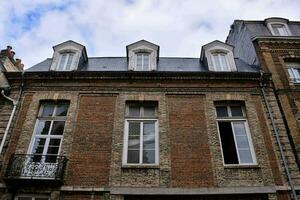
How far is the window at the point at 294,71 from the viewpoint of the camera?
11641mm

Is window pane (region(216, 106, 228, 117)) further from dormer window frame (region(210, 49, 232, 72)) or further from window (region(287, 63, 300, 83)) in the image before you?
window (region(287, 63, 300, 83))

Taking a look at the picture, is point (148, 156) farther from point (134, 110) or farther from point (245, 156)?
point (245, 156)

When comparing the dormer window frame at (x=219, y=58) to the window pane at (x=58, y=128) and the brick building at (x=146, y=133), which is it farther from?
the window pane at (x=58, y=128)

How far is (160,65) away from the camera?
12.8 meters

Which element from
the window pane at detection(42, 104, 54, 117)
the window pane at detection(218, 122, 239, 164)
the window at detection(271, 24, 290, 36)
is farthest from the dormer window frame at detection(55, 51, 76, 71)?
the window at detection(271, 24, 290, 36)

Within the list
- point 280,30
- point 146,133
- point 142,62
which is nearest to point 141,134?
point 146,133

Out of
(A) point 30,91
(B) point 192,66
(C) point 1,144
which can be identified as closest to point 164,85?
(B) point 192,66

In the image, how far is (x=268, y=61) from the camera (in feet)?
39.6

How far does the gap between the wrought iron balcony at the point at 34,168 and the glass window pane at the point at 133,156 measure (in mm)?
2005

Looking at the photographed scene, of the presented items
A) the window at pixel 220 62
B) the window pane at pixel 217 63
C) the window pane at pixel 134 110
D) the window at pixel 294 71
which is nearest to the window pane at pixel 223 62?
the window at pixel 220 62

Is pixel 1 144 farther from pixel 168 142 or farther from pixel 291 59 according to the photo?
pixel 291 59

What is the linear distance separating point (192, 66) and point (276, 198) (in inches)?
255

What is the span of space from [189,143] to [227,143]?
4.41 feet

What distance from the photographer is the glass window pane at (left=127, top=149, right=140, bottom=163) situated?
9.27 metres
